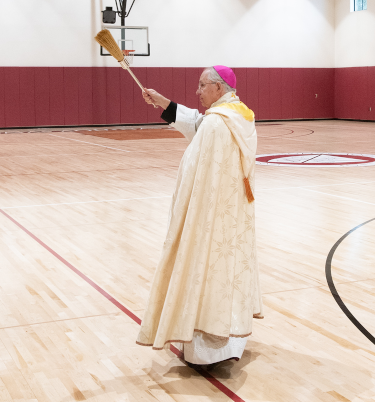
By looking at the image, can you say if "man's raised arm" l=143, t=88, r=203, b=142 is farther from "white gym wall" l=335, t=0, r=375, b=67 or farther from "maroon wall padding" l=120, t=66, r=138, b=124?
"white gym wall" l=335, t=0, r=375, b=67

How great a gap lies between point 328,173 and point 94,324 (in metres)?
6.28

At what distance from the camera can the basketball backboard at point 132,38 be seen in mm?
16656

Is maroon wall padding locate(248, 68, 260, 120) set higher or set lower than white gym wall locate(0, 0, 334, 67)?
lower

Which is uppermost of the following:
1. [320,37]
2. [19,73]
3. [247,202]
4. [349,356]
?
[320,37]

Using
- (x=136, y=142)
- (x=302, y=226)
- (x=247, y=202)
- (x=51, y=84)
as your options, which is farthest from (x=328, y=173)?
(x=51, y=84)

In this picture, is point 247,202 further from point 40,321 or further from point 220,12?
point 220,12

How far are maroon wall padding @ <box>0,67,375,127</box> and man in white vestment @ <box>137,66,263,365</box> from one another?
49.4 feet

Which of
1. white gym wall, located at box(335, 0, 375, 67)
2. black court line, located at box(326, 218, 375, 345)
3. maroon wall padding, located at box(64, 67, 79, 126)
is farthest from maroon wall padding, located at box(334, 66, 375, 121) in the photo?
black court line, located at box(326, 218, 375, 345)

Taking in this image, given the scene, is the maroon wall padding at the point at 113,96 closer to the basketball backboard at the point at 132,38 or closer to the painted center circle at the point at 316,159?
the basketball backboard at the point at 132,38

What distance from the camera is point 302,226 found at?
18.1ft

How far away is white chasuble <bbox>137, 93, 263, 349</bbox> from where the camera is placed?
2.52 meters

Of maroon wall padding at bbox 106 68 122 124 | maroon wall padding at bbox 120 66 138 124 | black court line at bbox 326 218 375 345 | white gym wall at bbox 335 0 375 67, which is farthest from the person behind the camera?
white gym wall at bbox 335 0 375 67

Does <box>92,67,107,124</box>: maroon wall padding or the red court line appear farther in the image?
<box>92,67,107,124</box>: maroon wall padding

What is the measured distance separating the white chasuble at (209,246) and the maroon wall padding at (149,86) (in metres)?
15.1
